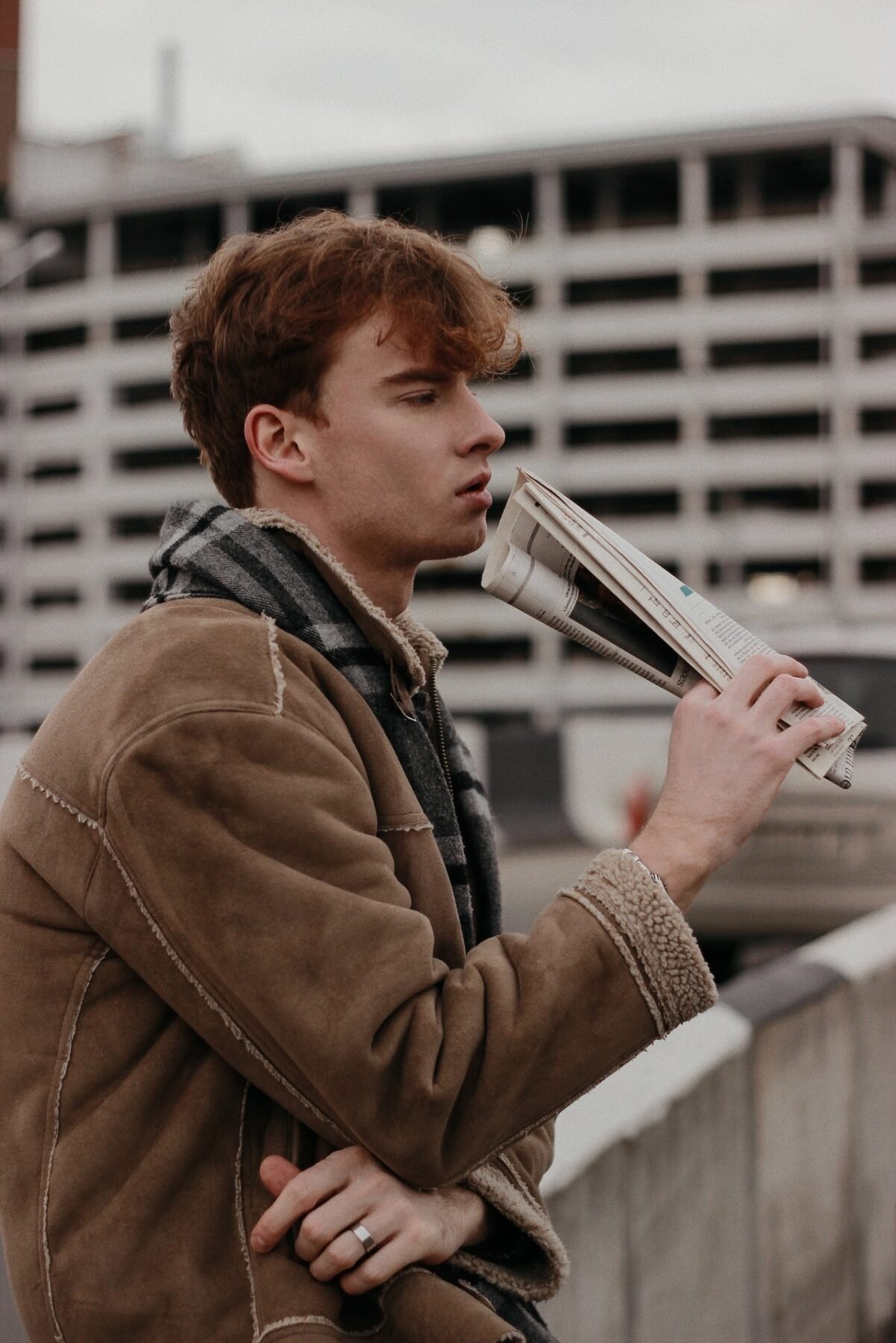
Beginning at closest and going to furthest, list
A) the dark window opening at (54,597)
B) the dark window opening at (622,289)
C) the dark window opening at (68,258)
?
the dark window opening at (622,289) < the dark window opening at (68,258) < the dark window opening at (54,597)

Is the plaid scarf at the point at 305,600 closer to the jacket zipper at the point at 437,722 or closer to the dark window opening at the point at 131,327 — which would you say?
the jacket zipper at the point at 437,722

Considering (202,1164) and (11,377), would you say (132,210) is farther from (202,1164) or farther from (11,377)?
(202,1164)

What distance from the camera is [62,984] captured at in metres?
1.79

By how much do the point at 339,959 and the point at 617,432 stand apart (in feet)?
342

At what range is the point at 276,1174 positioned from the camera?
1.76m

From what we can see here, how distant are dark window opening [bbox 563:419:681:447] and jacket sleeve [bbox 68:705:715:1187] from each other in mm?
102668

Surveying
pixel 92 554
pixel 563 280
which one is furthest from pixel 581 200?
pixel 92 554

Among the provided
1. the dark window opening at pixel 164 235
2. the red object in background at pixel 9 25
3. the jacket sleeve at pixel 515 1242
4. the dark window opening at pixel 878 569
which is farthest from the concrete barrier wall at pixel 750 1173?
the dark window opening at pixel 164 235

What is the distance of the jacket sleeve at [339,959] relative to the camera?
1.66 m

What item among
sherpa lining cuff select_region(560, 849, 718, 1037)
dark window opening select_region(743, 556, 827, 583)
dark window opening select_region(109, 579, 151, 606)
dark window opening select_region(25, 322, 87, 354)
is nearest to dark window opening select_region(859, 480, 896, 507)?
dark window opening select_region(743, 556, 827, 583)

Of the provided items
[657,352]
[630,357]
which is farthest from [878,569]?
[630,357]

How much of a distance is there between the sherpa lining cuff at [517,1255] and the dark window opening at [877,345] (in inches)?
4040

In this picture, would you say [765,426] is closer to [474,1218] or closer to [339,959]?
[474,1218]

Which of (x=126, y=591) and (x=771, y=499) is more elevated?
(x=771, y=499)
